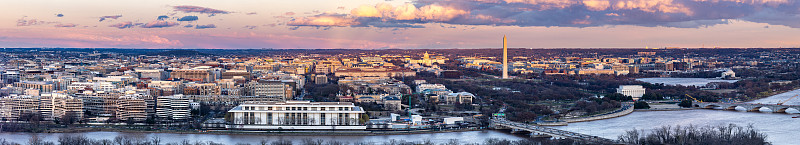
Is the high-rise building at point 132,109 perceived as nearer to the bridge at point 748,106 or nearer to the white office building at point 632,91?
the bridge at point 748,106

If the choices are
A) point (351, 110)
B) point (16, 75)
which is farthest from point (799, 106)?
point (16, 75)

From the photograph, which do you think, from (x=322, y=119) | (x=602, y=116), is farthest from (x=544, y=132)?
(x=602, y=116)

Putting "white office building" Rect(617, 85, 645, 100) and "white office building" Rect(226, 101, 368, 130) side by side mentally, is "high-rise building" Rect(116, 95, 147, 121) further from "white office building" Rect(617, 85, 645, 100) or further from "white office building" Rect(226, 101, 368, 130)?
"white office building" Rect(617, 85, 645, 100)

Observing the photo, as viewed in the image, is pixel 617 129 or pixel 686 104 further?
pixel 686 104

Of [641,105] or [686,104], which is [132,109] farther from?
[686,104]

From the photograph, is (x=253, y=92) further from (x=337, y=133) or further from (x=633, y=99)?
(x=633, y=99)

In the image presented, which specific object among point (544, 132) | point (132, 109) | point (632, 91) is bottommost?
point (544, 132)

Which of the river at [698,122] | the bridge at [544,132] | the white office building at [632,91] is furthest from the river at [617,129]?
the white office building at [632,91]
